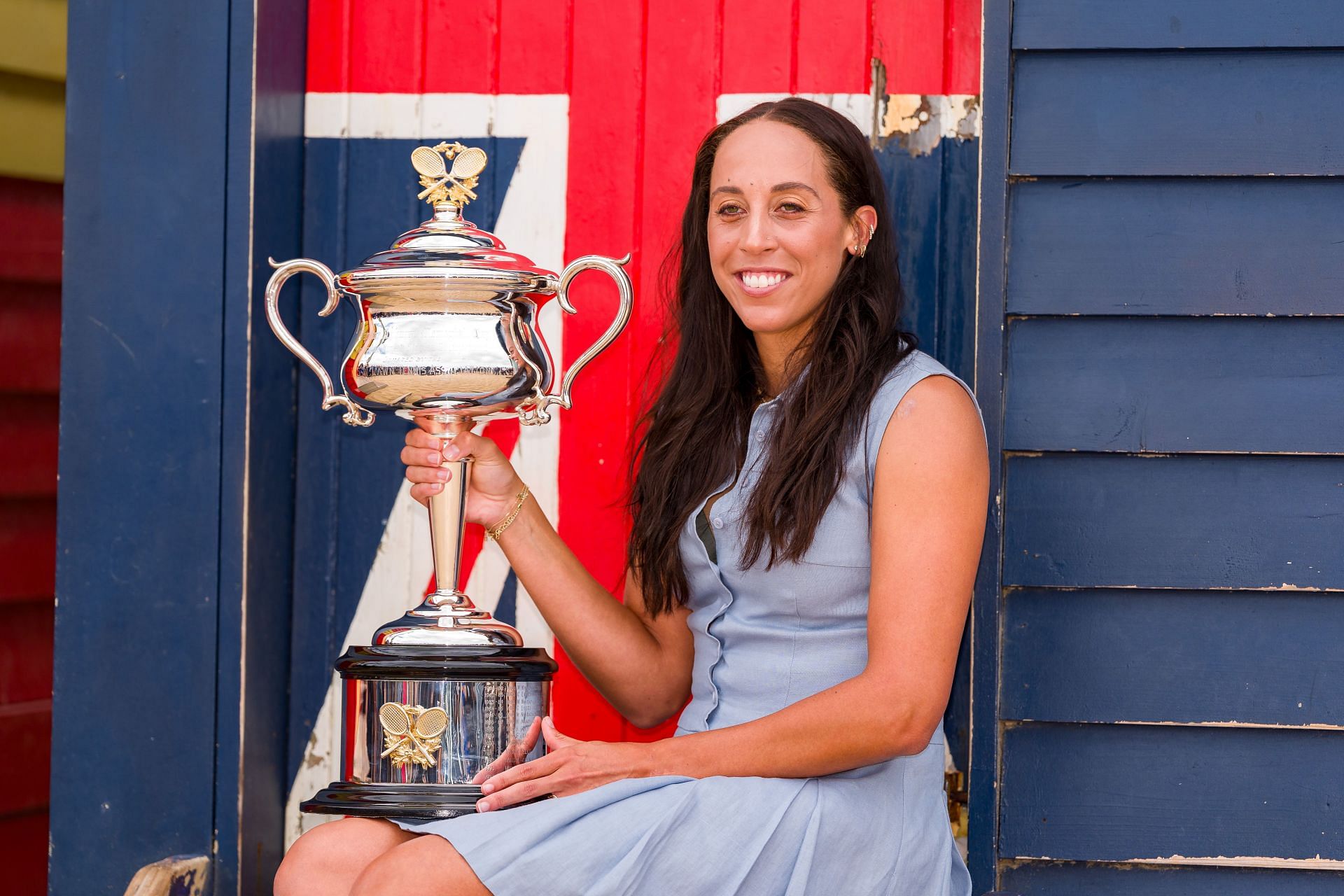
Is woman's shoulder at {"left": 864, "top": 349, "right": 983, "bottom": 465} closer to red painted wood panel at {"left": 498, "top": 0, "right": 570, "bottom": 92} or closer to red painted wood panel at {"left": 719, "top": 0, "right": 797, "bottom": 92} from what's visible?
red painted wood panel at {"left": 719, "top": 0, "right": 797, "bottom": 92}

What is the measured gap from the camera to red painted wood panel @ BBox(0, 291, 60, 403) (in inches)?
103

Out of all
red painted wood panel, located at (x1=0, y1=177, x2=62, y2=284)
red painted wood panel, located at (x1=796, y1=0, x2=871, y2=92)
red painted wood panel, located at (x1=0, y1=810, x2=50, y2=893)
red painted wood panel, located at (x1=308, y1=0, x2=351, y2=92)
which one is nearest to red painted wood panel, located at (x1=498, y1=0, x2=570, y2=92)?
red painted wood panel, located at (x1=308, y1=0, x2=351, y2=92)

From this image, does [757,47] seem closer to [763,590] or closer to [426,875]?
[763,590]

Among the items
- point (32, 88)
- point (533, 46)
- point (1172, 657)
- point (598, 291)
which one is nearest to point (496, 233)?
point (598, 291)

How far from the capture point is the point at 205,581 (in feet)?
6.75

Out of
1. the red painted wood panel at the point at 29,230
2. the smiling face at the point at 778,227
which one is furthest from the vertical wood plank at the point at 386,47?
the red painted wood panel at the point at 29,230

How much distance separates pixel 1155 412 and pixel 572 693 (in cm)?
105

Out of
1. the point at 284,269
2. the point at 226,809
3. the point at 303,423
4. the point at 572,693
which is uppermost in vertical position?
the point at 284,269

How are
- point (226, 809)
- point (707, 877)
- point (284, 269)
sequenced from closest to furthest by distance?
point (707, 877), point (284, 269), point (226, 809)

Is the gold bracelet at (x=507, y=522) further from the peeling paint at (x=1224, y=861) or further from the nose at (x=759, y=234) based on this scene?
the peeling paint at (x=1224, y=861)

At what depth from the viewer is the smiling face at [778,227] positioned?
1715 millimetres

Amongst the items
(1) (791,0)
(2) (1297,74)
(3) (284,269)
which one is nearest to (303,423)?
(3) (284,269)

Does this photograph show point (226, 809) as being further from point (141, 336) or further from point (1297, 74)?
point (1297, 74)

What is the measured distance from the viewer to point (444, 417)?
171 centimetres
